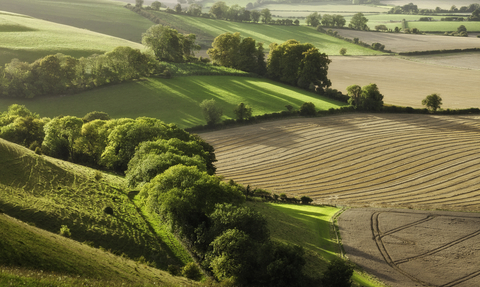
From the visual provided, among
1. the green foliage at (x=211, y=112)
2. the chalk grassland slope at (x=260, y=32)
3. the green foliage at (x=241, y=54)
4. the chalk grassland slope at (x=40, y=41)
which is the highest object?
the chalk grassland slope at (x=260, y=32)

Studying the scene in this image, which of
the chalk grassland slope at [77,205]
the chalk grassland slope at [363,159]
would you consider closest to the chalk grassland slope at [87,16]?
the chalk grassland slope at [363,159]

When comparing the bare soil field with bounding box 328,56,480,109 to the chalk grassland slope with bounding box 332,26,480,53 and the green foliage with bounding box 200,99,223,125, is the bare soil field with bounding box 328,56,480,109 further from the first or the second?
the green foliage with bounding box 200,99,223,125

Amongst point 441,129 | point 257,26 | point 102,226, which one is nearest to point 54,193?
point 102,226

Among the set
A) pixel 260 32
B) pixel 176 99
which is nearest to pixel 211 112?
pixel 176 99

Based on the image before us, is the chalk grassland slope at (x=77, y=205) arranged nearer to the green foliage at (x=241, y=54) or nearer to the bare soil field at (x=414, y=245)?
the bare soil field at (x=414, y=245)

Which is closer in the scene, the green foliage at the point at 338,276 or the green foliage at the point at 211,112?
the green foliage at the point at 338,276

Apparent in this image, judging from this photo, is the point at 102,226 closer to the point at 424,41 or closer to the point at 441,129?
the point at 441,129
